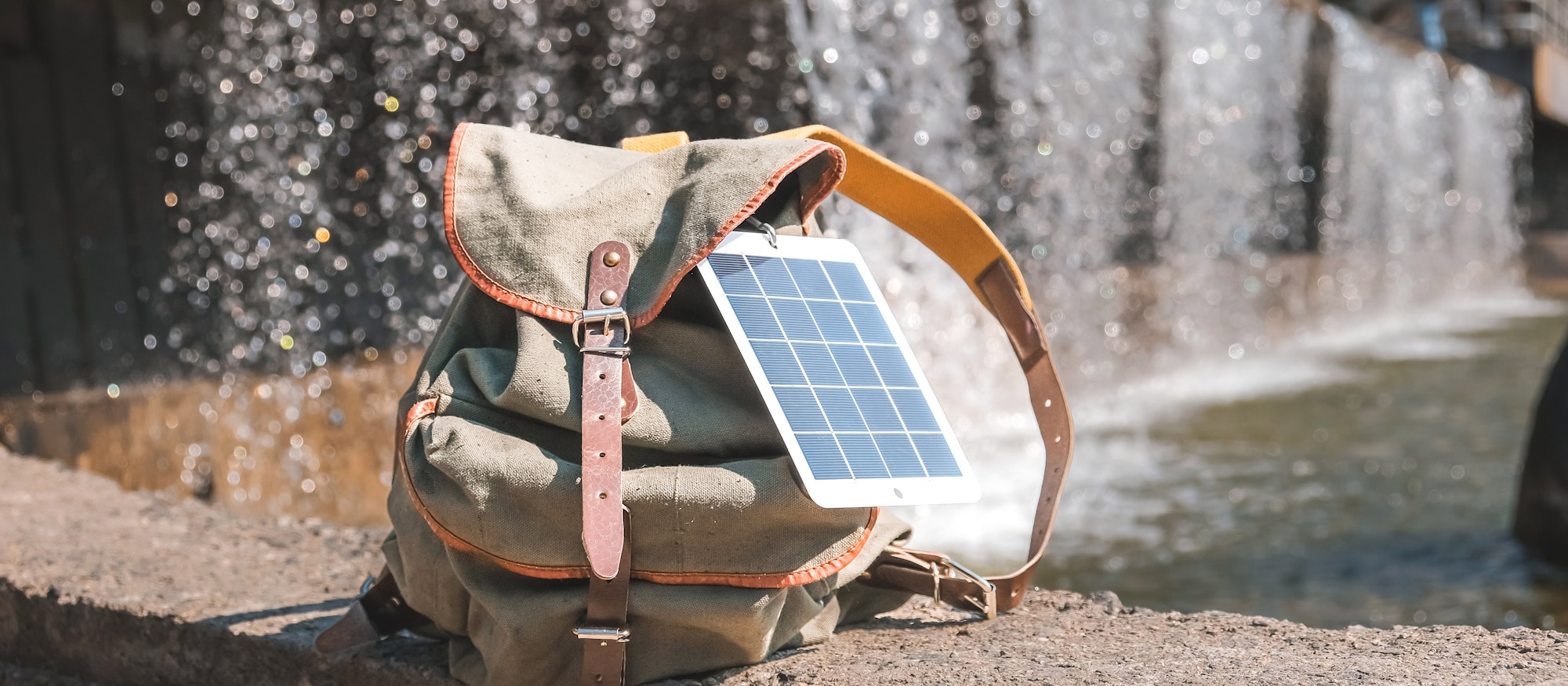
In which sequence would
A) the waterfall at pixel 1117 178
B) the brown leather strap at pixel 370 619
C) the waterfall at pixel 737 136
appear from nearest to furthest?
1. the brown leather strap at pixel 370 619
2. the waterfall at pixel 737 136
3. the waterfall at pixel 1117 178

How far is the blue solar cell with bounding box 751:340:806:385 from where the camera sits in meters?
1.22

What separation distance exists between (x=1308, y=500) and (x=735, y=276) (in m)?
3.30

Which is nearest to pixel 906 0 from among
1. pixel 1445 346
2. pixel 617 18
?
pixel 617 18

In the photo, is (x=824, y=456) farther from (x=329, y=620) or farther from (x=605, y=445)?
(x=329, y=620)

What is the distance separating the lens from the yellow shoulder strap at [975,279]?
1.49 meters

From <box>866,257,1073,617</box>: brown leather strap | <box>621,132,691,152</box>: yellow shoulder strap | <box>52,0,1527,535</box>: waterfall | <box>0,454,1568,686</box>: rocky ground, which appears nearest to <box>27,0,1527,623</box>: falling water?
<box>52,0,1527,535</box>: waterfall

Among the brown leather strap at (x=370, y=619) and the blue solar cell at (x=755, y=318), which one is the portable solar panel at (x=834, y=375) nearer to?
the blue solar cell at (x=755, y=318)

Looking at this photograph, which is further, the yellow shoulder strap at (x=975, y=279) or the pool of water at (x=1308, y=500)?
the pool of water at (x=1308, y=500)

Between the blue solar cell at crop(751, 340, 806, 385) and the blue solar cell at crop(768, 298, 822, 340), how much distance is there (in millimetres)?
22

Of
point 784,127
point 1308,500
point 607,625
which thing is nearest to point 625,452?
point 607,625

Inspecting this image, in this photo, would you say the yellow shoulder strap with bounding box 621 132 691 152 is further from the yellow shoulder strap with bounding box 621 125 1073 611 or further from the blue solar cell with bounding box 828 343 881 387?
the blue solar cell with bounding box 828 343 881 387

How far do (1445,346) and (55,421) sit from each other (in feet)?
26.4

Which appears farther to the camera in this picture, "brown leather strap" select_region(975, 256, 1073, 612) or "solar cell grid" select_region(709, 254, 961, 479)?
"brown leather strap" select_region(975, 256, 1073, 612)

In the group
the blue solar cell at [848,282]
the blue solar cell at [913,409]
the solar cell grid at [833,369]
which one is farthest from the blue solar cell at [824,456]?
the blue solar cell at [848,282]
